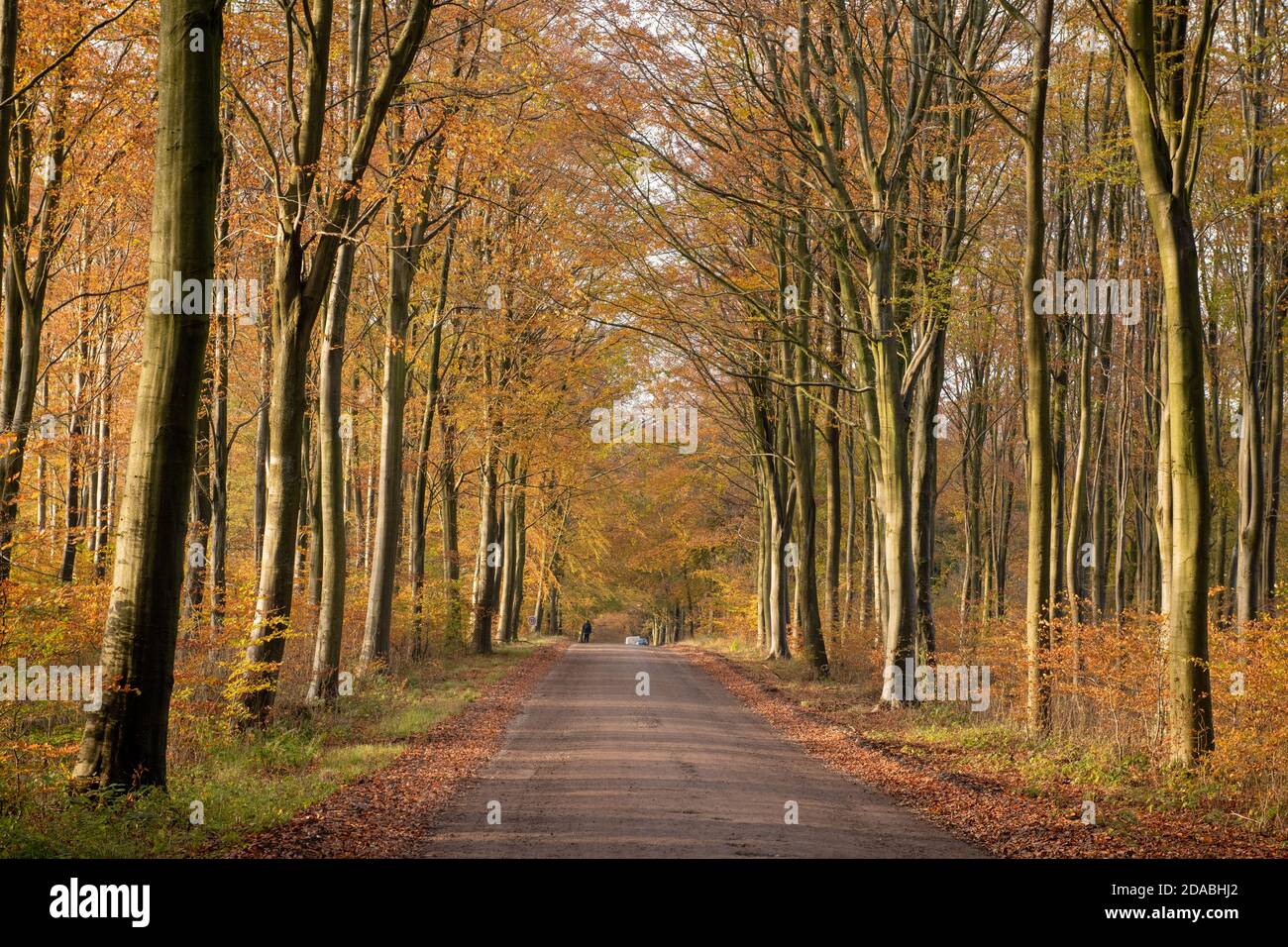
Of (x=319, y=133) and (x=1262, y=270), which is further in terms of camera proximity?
(x=1262, y=270)

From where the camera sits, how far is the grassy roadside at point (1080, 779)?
834cm

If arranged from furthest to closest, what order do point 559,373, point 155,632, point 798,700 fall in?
point 559,373
point 798,700
point 155,632

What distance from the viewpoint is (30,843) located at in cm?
627

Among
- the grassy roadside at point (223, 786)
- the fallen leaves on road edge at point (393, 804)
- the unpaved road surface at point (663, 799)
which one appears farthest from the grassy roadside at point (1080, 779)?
the grassy roadside at point (223, 786)

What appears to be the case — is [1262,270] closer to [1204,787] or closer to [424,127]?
[1204,787]

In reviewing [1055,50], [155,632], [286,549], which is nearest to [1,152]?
[286,549]

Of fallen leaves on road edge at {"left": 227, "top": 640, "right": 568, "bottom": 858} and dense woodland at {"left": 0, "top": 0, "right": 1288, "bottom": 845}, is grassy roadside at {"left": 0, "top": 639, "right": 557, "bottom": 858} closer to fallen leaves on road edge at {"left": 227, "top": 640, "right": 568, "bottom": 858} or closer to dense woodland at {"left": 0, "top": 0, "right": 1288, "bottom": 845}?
fallen leaves on road edge at {"left": 227, "top": 640, "right": 568, "bottom": 858}


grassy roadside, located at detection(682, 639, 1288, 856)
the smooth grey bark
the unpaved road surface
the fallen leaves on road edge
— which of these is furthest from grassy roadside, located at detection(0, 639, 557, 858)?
grassy roadside, located at detection(682, 639, 1288, 856)

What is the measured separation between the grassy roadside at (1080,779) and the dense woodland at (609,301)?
0.31 metres

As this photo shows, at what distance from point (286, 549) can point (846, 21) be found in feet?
37.9

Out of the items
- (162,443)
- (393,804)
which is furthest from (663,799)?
(162,443)

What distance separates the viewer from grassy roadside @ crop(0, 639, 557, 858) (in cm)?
663

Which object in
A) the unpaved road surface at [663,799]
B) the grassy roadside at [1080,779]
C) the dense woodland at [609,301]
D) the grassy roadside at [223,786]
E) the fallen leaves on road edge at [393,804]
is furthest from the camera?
the dense woodland at [609,301]

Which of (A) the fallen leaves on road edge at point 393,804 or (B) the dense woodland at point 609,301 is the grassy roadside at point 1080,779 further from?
(A) the fallen leaves on road edge at point 393,804
